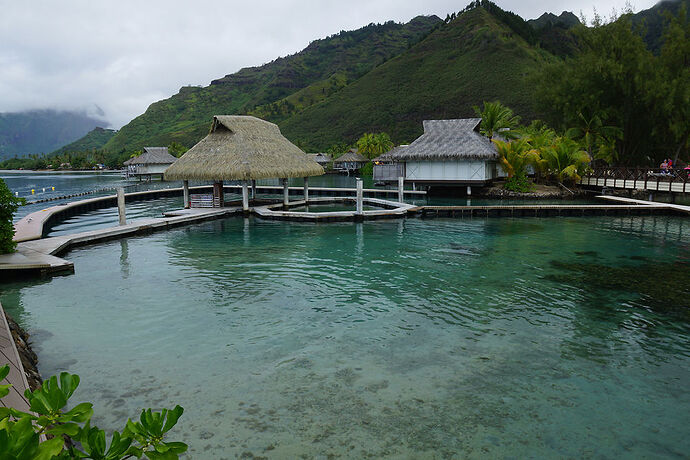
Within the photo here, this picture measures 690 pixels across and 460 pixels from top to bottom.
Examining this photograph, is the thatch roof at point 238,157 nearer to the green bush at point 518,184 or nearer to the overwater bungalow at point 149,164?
the green bush at point 518,184

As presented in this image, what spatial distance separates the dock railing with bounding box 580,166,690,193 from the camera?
2614 centimetres

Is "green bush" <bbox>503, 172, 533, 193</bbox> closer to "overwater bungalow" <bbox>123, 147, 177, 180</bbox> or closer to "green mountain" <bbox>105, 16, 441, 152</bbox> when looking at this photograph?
"overwater bungalow" <bbox>123, 147, 177, 180</bbox>

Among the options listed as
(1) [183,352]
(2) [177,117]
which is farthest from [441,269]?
(2) [177,117]

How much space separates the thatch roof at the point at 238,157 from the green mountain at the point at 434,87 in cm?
6219

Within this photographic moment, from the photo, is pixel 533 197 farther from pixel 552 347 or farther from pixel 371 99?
pixel 371 99

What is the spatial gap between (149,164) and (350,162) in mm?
30724

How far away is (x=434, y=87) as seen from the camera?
101 meters

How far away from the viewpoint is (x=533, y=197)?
30812 millimetres

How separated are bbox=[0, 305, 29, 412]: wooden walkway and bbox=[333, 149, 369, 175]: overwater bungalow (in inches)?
2605

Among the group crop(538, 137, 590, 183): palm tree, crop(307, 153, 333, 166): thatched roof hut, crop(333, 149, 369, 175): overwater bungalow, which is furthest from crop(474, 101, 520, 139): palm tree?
crop(307, 153, 333, 166): thatched roof hut

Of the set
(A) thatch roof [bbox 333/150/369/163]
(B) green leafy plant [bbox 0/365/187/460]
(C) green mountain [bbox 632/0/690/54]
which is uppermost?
(C) green mountain [bbox 632/0/690/54]

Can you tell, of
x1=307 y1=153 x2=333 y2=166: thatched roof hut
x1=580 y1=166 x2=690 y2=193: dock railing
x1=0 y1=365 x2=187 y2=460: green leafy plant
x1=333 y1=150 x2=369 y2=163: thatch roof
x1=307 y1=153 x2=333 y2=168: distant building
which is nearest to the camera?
x1=0 y1=365 x2=187 y2=460: green leafy plant

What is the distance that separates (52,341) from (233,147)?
17001mm

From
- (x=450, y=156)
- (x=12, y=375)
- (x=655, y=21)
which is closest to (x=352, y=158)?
(x=450, y=156)
